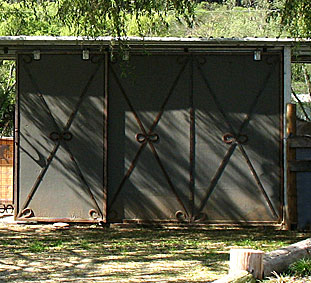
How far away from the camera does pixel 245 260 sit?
5.61 metres

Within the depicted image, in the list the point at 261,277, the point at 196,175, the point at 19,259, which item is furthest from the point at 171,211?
the point at 261,277

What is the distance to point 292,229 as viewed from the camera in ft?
35.4

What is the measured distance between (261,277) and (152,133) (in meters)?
5.54

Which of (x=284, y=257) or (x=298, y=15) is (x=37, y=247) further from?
(x=298, y=15)

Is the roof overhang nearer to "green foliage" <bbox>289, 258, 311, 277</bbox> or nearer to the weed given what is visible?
the weed

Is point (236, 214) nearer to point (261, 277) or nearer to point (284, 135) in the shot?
point (284, 135)

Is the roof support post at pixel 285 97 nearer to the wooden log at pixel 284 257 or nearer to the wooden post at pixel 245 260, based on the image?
the wooden log at pixel 284 257

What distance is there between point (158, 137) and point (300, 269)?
5.02m

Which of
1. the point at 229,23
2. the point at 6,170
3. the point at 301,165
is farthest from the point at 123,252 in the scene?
the point at 229,23

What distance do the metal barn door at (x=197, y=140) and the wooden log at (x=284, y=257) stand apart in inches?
161

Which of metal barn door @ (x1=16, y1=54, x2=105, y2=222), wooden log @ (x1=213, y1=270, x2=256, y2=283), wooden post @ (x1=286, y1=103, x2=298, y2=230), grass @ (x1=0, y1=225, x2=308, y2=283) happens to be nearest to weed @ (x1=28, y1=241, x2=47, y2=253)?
grass @ (x1=0, y1=225, x2=308, y2=283)

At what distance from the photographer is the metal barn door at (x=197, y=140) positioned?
1105cm

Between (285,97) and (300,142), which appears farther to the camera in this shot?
(285,97)

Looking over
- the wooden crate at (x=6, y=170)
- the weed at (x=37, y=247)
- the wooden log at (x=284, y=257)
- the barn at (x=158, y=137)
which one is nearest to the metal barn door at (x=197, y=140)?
the barn at (x=158, y=137)
